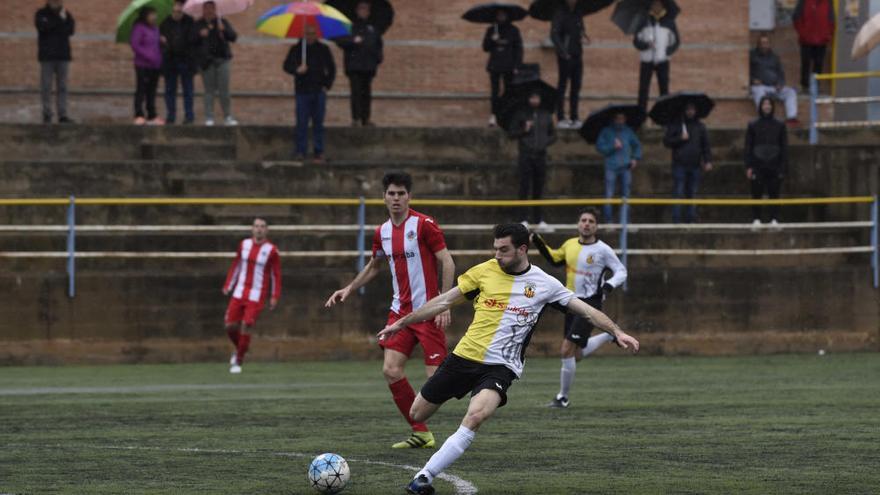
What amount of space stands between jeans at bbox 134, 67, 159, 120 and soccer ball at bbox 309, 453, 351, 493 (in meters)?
16.8

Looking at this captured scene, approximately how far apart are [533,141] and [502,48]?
277 cm

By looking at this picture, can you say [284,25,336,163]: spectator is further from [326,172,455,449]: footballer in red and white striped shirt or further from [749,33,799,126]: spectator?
[326,172,455,449]: footballer in red and white striped shirt

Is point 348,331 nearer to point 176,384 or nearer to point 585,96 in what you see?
point 176,384

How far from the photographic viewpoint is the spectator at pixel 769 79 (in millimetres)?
29780

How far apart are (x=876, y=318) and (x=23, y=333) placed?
11.7 metres

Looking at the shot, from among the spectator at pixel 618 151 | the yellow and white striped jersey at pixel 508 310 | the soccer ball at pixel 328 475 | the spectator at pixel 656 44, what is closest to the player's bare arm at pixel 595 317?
the yellow and white striped jersey at pixel 508 310

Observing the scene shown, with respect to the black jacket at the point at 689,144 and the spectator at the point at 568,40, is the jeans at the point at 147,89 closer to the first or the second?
the spectator at the point at 568,40

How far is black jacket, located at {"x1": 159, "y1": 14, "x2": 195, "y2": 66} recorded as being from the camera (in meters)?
26.6

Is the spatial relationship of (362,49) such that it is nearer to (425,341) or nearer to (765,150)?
(765,150)

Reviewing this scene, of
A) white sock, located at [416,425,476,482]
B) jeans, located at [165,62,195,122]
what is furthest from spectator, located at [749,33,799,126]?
white sock, located at [416,425,476,482]

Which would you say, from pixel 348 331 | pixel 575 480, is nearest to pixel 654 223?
pixel 348 331

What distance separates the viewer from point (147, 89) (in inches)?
1075

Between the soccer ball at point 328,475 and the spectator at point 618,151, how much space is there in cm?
1505

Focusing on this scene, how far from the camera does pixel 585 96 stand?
31938 millimetres
